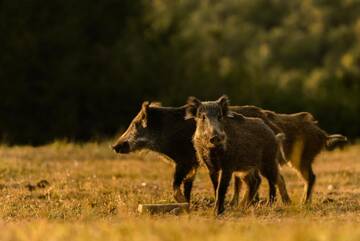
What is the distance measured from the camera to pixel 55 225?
8773 millimetres

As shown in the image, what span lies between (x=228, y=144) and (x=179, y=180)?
121 centimetres

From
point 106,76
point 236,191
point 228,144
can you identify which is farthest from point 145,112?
point 106,76

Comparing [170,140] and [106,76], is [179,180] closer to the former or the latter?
[170,140]

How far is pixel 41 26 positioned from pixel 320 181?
16.7 metres

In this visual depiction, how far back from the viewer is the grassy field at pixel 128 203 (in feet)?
26.6

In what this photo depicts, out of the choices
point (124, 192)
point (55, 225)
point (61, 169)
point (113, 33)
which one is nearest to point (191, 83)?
point (113, 33)

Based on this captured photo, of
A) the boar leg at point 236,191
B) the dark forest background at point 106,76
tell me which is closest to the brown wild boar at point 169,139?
the boar leg at point 236,191

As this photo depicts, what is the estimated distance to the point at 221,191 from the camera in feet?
35.7

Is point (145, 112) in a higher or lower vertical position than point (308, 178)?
higher

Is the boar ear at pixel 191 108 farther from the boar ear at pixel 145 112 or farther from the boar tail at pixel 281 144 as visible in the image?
the boar ear at pixel 145 112

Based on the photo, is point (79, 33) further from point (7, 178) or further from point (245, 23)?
point (245, 23)

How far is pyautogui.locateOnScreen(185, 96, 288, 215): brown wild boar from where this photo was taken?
36.2 ft

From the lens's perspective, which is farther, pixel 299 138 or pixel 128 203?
pixel 299 138

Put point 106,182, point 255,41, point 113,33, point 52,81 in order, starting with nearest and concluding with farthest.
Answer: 1. point 106,182
2. point 52,81
3. point 113,33
4. point 255,41
